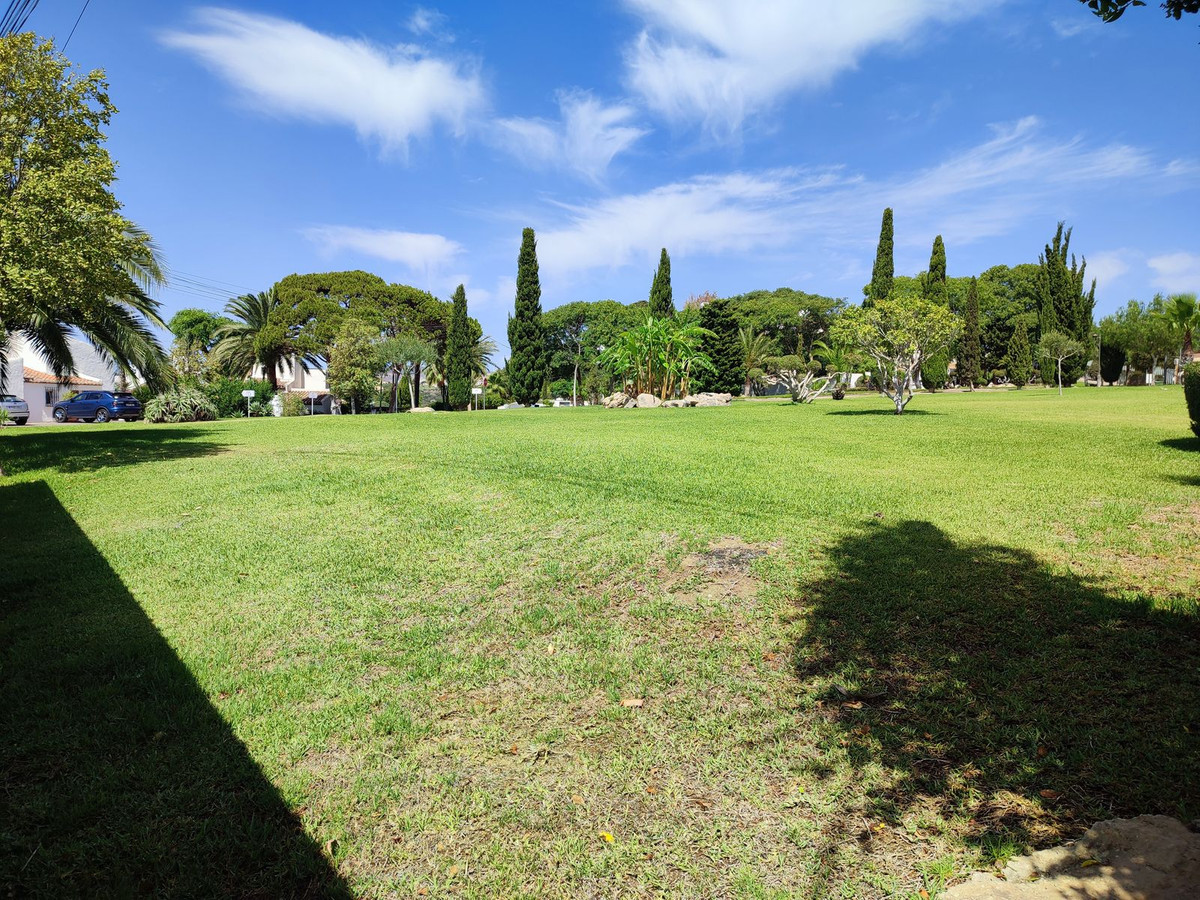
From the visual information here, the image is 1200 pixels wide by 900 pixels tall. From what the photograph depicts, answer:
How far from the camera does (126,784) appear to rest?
316 centimetres

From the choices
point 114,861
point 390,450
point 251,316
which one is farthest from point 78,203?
point 251,316

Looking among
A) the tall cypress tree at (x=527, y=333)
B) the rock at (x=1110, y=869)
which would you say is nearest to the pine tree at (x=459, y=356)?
the tall cypress tree at (x=527, y=333)

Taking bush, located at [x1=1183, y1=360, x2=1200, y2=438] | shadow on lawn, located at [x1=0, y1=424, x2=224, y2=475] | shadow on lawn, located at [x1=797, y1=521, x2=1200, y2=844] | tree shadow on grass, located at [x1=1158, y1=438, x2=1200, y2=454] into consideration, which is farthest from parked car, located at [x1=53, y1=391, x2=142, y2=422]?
bush, located at [x1=1183, y1=360, x2=1200, y2=438]

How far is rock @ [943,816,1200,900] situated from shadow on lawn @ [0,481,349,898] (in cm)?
260

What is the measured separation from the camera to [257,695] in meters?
4.02

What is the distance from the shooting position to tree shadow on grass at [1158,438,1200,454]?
11.1 meters

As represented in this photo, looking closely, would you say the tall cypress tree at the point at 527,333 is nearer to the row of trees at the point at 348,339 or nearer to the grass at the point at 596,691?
the row of trees at the point at 348,339

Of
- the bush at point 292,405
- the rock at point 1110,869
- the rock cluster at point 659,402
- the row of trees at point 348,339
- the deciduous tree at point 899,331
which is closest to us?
the rock at point 1110,869

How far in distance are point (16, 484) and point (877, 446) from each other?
52.2 feet

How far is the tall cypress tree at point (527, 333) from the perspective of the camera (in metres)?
45.8

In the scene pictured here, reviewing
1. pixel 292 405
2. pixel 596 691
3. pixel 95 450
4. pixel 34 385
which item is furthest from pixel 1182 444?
pixel 34 385

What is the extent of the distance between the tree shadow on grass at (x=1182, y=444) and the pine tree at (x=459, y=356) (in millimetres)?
45949

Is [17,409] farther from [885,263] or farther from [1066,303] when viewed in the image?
[1066,303]

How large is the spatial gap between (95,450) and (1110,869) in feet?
58.7
